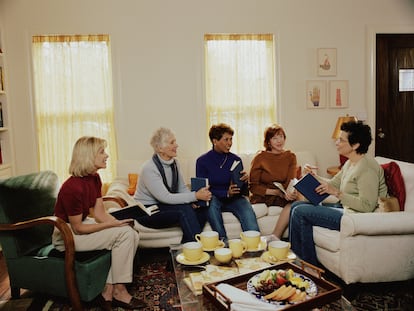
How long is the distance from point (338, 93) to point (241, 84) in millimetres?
1172

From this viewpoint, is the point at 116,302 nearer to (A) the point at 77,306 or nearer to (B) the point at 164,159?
(A) the point at 77,306

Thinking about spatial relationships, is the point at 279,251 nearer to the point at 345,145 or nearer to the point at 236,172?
the point at 345,145


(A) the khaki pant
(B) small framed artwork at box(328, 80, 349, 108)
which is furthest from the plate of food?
(B) small framed artwork at box(328, 80, 349, 108)

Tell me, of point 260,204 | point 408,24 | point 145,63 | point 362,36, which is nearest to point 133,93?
point 145,63

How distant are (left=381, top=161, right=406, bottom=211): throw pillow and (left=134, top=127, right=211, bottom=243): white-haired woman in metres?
1.34

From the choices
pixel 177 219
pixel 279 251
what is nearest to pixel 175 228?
pixel 177 219

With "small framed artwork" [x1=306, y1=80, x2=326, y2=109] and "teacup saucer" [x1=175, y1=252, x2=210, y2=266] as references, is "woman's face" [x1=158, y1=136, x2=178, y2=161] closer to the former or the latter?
"teacup saucer" [x1=175, y1=252, x2=210, y2=266]

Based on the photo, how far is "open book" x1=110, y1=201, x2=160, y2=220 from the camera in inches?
123

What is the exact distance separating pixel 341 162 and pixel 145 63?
2.50m

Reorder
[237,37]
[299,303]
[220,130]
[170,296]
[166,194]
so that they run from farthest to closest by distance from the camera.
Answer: [237,37], [220,130], [166,194], [170,296], [299,303]

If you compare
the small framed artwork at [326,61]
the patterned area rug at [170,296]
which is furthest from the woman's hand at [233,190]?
the small framed artwork at [326,61]

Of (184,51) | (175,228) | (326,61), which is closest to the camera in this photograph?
(175,228)

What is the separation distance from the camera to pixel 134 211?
3242 millimetres

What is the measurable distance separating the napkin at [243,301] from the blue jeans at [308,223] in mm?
1283
